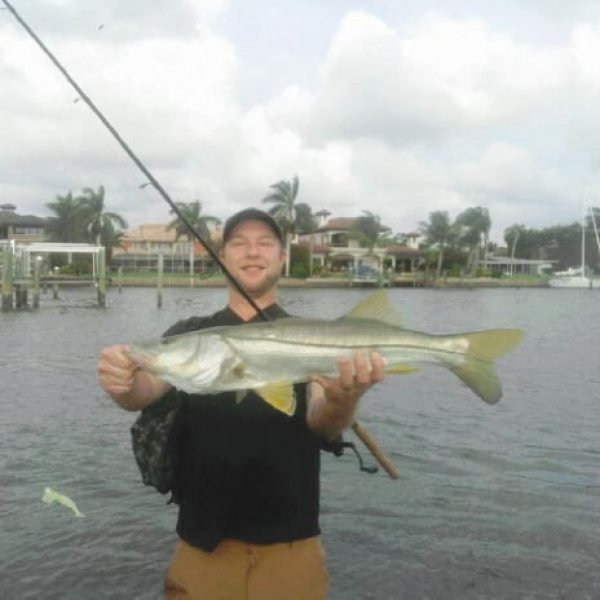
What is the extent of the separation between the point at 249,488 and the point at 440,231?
118 metres

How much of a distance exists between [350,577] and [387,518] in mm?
1820

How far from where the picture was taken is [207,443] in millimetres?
4176

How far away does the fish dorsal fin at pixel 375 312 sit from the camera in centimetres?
414

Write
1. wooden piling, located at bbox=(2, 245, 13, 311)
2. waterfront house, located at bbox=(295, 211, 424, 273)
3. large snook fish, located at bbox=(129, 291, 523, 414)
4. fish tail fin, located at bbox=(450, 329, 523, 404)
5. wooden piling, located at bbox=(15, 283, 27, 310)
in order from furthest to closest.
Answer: waterfront house, located at bbox=(295, 211, 424, 273) < wooden piling, located at bbox=(15, 283, 27, 310) < wooden piling, located at bbox=(2, 245, 13, 311) < fish tail fin, located at bbox=(450, 329, 523, 404) < large snook fish, located at bbox=(129, 291, 523, 414)

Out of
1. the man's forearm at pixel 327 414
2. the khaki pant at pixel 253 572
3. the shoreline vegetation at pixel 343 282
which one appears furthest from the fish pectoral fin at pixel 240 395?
the shoreline vegetation at pixel 343 282

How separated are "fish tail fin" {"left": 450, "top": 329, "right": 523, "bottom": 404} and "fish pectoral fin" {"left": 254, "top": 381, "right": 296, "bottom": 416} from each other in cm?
96

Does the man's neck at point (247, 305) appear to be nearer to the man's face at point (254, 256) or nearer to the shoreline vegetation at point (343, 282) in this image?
the man's face at point (254, 256)

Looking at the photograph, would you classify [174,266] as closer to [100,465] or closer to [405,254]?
[405,254]

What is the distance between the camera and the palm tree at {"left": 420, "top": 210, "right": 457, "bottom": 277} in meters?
118

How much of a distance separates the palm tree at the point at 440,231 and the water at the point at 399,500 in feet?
326

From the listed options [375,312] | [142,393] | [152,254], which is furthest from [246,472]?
[152,254]

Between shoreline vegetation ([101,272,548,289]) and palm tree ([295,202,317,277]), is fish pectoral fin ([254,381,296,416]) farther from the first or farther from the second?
palm tree ([295,202,317,277])

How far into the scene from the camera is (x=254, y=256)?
4586mm

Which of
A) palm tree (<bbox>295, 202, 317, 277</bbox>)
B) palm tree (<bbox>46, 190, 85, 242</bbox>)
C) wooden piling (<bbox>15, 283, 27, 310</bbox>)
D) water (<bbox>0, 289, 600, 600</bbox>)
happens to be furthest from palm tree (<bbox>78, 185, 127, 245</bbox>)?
water (<bbox>0, 289, 600, 600</bbox>)
